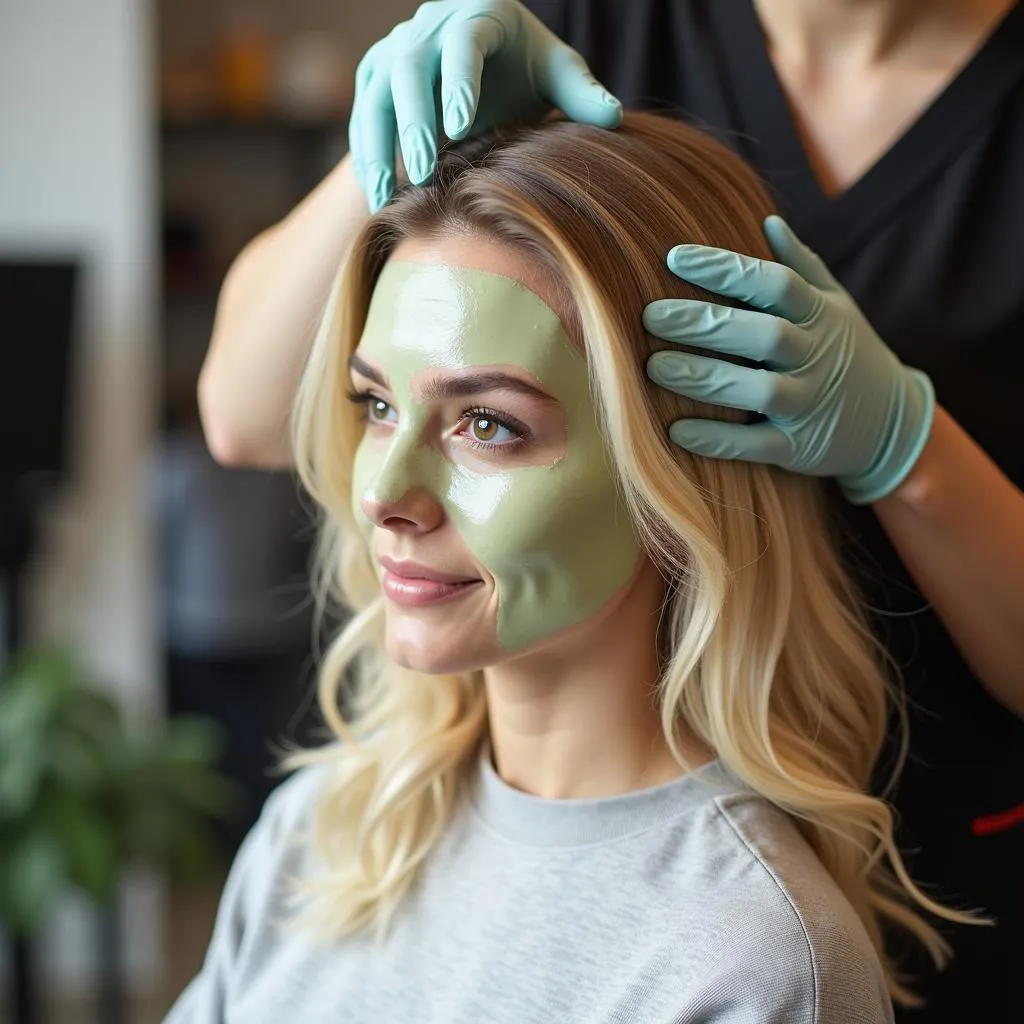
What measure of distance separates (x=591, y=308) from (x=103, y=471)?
2.46 metres

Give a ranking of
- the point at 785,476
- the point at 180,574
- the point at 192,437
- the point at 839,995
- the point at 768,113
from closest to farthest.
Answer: the point at 839,995, the point at 785,476, the point at 768,113, the point at 180,574, the point at 192,437

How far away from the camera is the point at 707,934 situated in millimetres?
1000

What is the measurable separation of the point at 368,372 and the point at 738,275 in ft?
0.97

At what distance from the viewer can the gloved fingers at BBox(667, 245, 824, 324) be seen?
0.98 m

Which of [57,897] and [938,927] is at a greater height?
[938,927]

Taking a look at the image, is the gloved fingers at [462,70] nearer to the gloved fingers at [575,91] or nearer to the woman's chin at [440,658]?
the gloved fingers at [575,91]

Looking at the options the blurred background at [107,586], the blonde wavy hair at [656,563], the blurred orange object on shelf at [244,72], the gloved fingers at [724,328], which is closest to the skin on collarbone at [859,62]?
the blonde wavy hair at [656,563]

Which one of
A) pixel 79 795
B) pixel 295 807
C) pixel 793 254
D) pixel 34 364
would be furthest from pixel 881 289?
pixel 34 364

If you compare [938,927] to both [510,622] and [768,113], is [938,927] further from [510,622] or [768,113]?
[768,113]

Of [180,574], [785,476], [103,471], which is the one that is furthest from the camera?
[180,574]

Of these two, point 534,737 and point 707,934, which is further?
point 534,737

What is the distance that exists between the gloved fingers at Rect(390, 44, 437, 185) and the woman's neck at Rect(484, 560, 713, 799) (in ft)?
1.19

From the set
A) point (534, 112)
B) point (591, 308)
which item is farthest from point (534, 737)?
point (534, 112)

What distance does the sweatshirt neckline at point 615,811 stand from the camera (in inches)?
43.3
